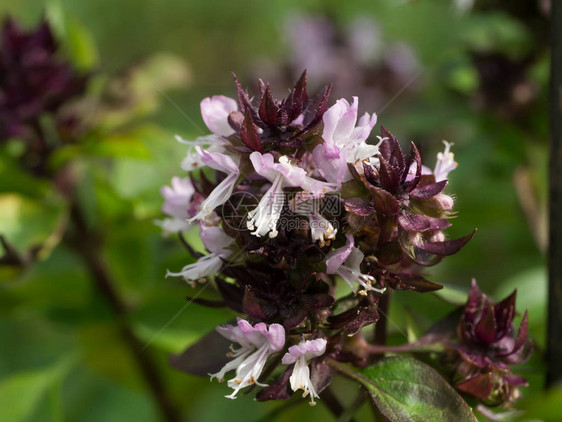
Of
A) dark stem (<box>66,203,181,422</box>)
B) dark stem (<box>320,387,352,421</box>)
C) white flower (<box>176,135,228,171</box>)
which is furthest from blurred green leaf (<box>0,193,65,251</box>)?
dark stem (<box>320,387,352,421</box>)

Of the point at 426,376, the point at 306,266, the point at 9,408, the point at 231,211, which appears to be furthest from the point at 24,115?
the point at 426,376

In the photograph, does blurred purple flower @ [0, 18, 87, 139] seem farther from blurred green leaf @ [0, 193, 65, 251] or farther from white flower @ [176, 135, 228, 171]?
white flower @ [176, 135, 228, 171]

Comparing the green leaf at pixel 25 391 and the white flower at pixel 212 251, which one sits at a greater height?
the white flower at pixel 212 251

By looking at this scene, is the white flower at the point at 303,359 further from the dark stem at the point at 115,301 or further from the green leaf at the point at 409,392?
the dark stem at the point at 115,301

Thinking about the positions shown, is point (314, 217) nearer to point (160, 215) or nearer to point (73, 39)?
point (160, 215)

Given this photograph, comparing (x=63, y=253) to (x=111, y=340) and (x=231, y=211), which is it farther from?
(x=231, y=211)

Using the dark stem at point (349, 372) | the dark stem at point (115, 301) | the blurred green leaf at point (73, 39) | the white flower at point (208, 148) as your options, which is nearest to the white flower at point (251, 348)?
the dark stem at point (349, 372)
